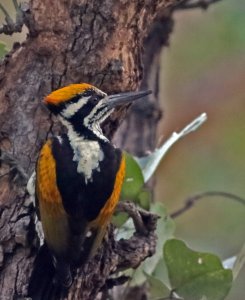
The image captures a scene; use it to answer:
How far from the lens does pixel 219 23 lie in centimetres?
632

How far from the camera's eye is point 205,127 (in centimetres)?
709

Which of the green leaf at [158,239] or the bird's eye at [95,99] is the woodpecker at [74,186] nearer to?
the bird's eye at [95,99]

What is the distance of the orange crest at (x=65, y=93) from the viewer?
11.7 feet

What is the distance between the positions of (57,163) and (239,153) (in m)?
3.50

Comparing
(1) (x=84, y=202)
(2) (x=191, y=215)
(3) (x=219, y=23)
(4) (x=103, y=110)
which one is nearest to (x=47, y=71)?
(4) (x=103, y=110)

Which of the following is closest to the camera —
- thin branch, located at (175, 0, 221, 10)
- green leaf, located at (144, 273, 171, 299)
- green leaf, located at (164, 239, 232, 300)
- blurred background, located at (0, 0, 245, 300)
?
green leaf, located at (164, 239, 232, 300)

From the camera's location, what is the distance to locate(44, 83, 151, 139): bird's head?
11.8ft

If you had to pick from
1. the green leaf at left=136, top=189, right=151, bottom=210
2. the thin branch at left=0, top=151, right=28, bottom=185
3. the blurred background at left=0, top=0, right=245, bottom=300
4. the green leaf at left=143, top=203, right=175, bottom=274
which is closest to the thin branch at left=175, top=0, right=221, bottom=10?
the green leaf at left=143, top=203, right=175, bottom=274

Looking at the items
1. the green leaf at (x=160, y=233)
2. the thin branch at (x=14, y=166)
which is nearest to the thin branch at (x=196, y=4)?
the green leaf at (x=160, y=233)

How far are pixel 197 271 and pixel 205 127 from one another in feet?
10.6

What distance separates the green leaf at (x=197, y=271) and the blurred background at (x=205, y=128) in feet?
7.76

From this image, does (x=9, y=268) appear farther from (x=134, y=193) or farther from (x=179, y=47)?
(x=179, y=47)

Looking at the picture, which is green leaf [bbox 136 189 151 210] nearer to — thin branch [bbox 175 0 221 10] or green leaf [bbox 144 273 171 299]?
green leaf [bbox 144 273 171 299]

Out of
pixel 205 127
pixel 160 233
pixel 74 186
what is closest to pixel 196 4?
pixel 160 233
